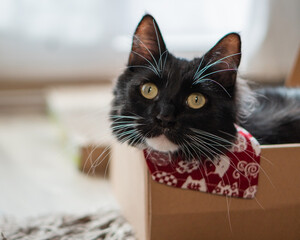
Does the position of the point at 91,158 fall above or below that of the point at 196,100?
below

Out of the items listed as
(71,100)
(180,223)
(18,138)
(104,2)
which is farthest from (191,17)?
(180,223)

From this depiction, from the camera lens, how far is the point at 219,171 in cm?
101

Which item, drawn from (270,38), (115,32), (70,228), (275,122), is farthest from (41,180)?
(270,38)

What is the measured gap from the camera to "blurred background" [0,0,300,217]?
7.00 feet

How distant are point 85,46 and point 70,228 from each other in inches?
56.1

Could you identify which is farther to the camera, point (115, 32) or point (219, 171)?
point (115, 32)

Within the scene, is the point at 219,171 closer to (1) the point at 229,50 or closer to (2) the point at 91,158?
(1) the point at 229,50

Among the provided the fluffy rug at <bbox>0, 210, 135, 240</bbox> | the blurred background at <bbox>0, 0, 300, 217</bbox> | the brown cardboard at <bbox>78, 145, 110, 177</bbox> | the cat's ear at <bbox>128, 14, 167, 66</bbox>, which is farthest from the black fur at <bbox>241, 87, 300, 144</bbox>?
the blurred background at <bbox>0, 0, 300, 217</bbox>

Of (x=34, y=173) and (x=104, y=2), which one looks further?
(x=104, y=2)

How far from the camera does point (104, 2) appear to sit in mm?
2295

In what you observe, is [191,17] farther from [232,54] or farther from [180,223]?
[180,223]

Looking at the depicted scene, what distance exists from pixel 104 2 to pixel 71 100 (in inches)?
23.6

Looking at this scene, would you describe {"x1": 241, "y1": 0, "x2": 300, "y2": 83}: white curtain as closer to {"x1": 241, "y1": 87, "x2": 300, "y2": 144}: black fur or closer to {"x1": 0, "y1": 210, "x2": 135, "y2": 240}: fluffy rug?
{"x1": 241, "y1": 87, "x2": 300, "y2": 144}: black fur

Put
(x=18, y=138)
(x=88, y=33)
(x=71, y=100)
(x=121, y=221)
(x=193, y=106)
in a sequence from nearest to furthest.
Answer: (x=193, y=106) → (x=121, y=221) → (x=18, y=138) → (x=71, y=100) → (x=88, y=33)
